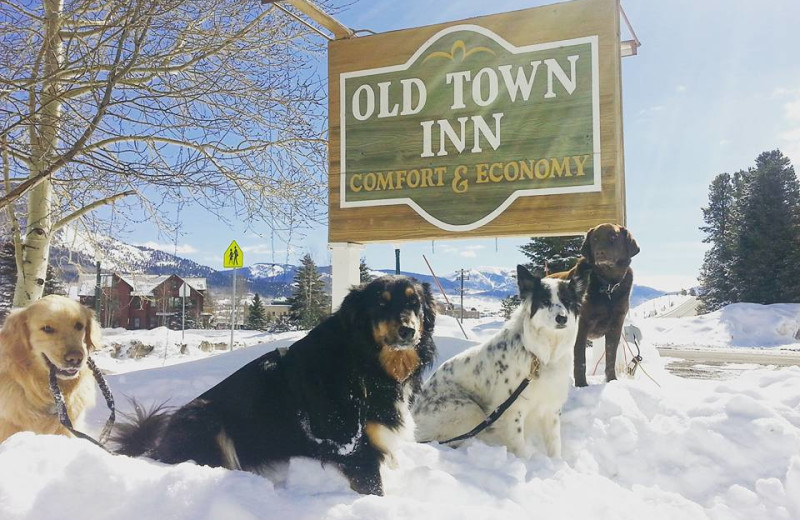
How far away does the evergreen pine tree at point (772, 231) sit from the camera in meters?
30.1

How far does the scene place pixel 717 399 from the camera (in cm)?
423

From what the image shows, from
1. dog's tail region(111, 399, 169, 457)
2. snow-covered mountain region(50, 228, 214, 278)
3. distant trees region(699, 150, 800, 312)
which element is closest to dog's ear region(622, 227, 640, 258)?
dog's tail region(111, 399, 169, 457)

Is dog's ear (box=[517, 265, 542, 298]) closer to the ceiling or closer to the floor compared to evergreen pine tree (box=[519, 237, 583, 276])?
closer to the floor

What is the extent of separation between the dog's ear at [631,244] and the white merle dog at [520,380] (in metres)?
0.83

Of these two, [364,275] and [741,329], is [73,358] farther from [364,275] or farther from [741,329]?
[741,329]

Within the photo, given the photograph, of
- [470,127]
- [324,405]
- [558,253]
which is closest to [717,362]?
[558,253]

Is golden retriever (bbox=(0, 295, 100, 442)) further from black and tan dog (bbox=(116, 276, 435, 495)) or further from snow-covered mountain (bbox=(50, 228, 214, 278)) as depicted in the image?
snow-covered mountain (bbox=(50, 228, 214, 278))

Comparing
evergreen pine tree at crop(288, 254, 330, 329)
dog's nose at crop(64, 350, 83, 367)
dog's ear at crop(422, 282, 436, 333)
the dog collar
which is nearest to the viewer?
dog's nose at crop(64, 350, 83, 367)

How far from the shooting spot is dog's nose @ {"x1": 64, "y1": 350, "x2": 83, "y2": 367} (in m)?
2.73

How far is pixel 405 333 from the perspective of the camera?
9.54 ft

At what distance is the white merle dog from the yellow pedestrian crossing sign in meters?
3.79

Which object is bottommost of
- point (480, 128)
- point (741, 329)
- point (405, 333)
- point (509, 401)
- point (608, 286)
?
point (741, 329)

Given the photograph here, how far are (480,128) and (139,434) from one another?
393 centimetres

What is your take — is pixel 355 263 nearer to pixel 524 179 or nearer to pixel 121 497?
pixel 524 179
